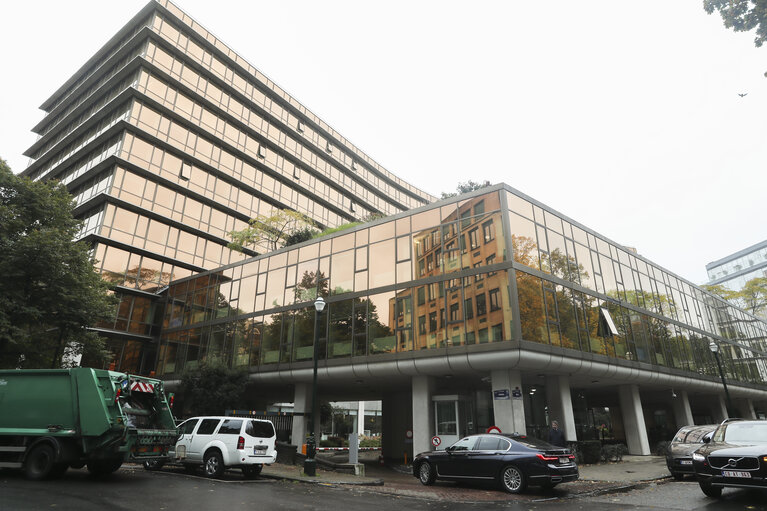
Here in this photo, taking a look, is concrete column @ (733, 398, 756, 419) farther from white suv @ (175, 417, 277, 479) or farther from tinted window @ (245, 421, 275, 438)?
white suv @ (175, 417, 277, 479)

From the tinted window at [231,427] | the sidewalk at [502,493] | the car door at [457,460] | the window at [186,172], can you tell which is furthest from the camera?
the window at [186,172]

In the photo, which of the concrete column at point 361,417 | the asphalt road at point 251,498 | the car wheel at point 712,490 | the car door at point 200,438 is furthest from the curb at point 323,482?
the concrete column at point 361,417

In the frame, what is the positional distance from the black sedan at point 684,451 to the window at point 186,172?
3852 centimetres

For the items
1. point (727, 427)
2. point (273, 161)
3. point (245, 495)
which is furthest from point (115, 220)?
point (727, 427)

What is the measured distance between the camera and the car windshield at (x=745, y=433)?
965 centimetres

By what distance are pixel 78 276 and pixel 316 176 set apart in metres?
33.0

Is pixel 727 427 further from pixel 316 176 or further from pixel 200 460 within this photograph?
pixel 316 176

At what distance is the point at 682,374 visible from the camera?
27125 millimetres

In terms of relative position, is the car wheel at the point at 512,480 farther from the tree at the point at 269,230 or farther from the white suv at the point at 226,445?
the tree at the point at 269,230

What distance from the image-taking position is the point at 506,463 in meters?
11.8

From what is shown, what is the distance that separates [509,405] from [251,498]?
1113cm

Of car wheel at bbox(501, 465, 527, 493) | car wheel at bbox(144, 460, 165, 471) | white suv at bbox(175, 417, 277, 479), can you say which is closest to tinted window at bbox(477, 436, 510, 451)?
car wheel at bbox(501, 465, 527, 493)

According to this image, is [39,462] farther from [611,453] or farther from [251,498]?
[611,453]

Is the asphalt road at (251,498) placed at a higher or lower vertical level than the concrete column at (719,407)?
lower
